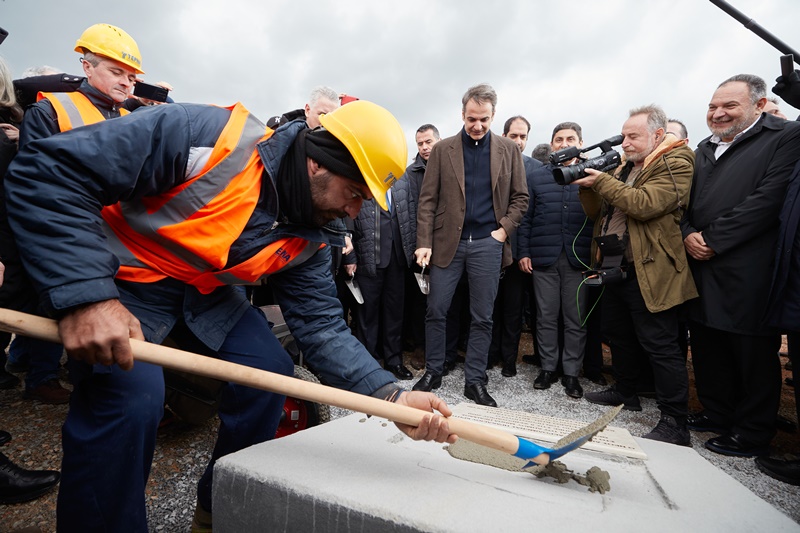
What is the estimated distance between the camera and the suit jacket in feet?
12.0

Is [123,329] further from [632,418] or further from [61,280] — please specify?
[632,418]

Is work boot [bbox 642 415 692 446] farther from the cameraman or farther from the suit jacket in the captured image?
the suit jacket

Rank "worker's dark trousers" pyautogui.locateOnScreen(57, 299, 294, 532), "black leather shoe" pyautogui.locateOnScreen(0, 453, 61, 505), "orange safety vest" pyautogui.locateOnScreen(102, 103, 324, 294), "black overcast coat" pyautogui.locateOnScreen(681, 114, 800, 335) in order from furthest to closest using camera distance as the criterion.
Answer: "black overcast coat" pyautogui.locateOnScreen(681, 114, 800, 335) < "black leather shoe" pyautogui.locateOnScreen(0, 453, 61, 505) < "orange safety vest" pyautogui.locateOnScreen(102, 103, 324, 294) < "worker's dark trousers" pyautogui.locateOnScreen(57, 299, 294, 532)

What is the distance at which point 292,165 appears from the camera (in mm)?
1635

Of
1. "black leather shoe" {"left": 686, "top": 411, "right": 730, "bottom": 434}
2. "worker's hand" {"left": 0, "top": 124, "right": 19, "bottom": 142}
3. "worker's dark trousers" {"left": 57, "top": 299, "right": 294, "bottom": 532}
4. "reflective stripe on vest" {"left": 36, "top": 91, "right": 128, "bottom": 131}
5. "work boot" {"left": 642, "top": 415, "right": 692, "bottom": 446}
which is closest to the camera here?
"worker's dark trousers" {"left": 57, "top": 299, "right": 294, "bottom": 532}

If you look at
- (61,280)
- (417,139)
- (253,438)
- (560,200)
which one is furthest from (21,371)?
(560,200)

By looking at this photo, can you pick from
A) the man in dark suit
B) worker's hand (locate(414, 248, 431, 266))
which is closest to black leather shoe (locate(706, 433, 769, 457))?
the man in dark suit

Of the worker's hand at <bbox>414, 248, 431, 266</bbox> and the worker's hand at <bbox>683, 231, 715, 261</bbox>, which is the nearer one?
the worker's hand at <bbox>683, 231, 715, 261</bbox>

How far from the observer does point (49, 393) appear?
290 cm

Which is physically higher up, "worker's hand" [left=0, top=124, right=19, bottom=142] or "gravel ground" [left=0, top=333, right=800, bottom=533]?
"worker's hand" [left=0, top=124, right=19, bottom=142]

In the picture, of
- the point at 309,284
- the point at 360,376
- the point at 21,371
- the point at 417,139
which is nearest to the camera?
the point at 360,376

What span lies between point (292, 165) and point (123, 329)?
2.59 feet

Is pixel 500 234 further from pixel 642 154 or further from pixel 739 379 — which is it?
pixel 739 379

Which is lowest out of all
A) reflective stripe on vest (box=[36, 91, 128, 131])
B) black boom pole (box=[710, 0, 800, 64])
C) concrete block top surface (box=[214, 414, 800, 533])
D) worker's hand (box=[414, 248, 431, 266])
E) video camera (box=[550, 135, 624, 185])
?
concrete block top surface (box=[214, 414, 800, 533])
